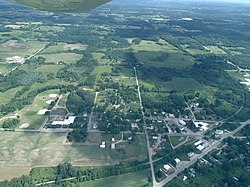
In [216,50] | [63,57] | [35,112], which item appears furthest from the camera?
[216,50]

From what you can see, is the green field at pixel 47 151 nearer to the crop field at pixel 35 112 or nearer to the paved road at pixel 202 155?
the crop field at pixel 35 112

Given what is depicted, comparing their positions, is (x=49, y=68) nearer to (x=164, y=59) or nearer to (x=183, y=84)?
(x=164, y=59)

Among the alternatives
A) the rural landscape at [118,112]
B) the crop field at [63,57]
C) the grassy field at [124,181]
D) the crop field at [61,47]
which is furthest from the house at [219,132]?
the crop field at [61,47]

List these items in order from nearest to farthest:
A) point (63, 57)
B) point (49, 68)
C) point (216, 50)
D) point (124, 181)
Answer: point (124, 181), point (49, 68), point (63, 57), point (216, 50)

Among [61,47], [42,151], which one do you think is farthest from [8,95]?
[61,47]

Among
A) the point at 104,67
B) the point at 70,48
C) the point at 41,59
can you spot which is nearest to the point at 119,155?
the point at 104,67

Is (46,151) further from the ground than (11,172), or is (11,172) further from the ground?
(11,172)
